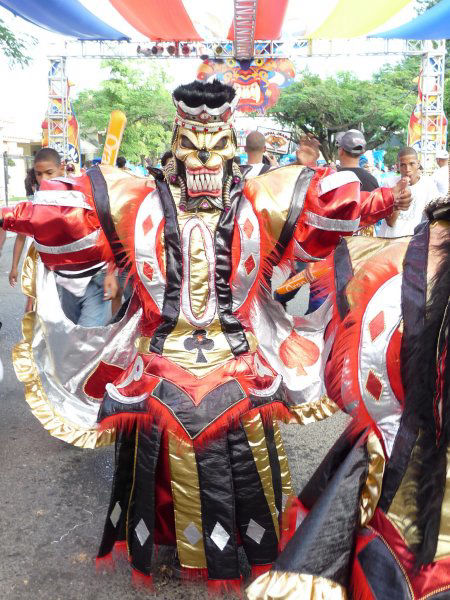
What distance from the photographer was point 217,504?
2037 millimetres

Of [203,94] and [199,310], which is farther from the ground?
[203,94]

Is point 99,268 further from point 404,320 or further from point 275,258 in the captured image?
point 404,320

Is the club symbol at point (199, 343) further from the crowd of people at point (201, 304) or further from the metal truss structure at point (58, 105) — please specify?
the metal truss structure at point (58, 105)

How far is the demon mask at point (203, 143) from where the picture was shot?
2.13m

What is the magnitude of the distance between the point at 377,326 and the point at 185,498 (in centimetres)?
→ 115

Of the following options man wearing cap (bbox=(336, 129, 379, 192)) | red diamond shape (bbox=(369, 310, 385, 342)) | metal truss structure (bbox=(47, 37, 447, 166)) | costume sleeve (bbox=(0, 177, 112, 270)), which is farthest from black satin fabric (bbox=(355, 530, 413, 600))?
metal truss structure (bbox=(47, 37, 447, 166))

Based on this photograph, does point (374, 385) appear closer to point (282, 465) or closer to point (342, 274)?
point (342, 274)

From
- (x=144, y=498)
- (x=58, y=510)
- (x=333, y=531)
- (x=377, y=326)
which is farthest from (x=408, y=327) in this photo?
(x=58, y=510)

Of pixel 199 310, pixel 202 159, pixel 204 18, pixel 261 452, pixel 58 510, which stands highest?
pixel 204 18

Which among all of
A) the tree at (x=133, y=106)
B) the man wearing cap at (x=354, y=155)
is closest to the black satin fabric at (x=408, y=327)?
the man wearing cap at (x=354, y=155)

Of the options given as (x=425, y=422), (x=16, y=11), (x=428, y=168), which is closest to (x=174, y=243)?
(x=425, y=422)

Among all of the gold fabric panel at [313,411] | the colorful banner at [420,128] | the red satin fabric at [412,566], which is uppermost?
the colorful banner at [420,128]

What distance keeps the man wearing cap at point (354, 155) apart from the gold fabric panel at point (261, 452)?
275 cm

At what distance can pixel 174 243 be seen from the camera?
2.10m
